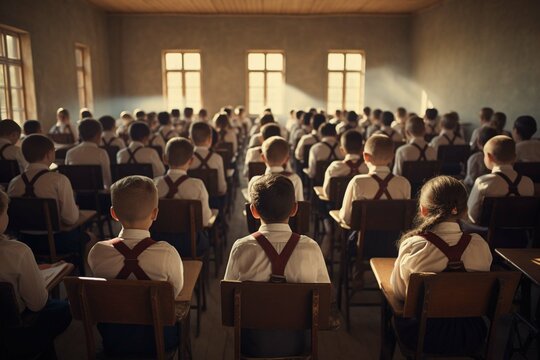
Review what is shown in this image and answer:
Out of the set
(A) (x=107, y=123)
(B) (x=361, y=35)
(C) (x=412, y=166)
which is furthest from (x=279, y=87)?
(C) (x=412, y=166)

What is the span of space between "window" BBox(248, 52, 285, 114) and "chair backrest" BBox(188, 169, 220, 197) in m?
10.5

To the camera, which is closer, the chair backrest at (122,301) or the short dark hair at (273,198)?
the chair backrest at (122,301)

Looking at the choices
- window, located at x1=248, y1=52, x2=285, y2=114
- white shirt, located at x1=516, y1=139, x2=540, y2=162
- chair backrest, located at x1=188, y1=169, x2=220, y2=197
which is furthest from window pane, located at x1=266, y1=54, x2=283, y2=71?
chair backrest, located at x1=188, y1=169, x2=220, y2=197

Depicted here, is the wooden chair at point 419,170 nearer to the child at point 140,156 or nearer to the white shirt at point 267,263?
the child at point 140,156

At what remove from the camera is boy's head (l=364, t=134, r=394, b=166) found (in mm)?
3234

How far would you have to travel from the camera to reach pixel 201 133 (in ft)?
14.8

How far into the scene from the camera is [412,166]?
4.70 metres

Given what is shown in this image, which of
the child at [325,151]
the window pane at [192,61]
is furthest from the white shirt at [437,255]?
the window pane at [192,61]

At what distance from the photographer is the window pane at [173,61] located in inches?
555

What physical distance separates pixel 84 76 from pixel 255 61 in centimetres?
489

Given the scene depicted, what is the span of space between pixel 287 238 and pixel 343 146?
252cm

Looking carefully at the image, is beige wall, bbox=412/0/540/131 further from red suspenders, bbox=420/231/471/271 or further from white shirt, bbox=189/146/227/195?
red suspenders, bbox=420/231/471/271

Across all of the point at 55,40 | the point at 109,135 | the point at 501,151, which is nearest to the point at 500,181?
the point at 501,151

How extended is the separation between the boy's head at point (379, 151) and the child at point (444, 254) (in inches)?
48.0
